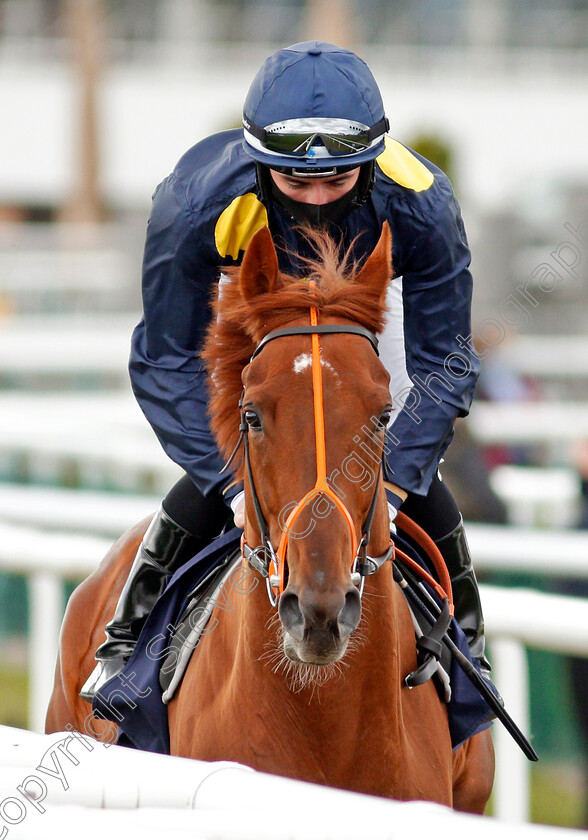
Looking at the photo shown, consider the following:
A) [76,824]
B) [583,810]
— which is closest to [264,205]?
[76,824]

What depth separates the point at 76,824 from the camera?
69.6 inches

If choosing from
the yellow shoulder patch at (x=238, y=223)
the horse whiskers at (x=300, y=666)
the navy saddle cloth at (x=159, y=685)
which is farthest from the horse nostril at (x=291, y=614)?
the yellow shoulder patch at (x=238, y=223)

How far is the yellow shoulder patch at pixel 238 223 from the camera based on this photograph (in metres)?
3.21

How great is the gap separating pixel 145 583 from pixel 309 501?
3.96 feet

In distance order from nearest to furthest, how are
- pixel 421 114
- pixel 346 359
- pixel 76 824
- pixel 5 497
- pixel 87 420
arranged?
pixel 76 824 → pixel 346 359 → pixel 5 497 → pixel 87 420 → pixel 421 114

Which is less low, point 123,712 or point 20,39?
point 123,712

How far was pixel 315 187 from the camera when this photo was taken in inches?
122

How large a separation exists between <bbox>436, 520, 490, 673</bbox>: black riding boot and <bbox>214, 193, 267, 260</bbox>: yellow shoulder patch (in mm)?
1063

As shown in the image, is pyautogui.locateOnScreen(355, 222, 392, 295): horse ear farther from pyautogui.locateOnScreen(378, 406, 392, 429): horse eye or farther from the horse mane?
pyautogui.locateOnScreen(378, 406, 392, 429): horse eye

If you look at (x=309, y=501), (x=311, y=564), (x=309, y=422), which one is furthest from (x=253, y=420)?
(x=311, y=564)

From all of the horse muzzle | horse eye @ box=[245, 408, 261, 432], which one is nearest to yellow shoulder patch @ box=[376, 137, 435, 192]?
horse eye @ box=[245, 408, 261, 432]

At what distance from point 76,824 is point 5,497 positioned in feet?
15.4

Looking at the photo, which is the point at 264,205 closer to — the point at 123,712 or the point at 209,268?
the point at 209,268

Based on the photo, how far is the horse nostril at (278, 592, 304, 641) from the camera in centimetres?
246
